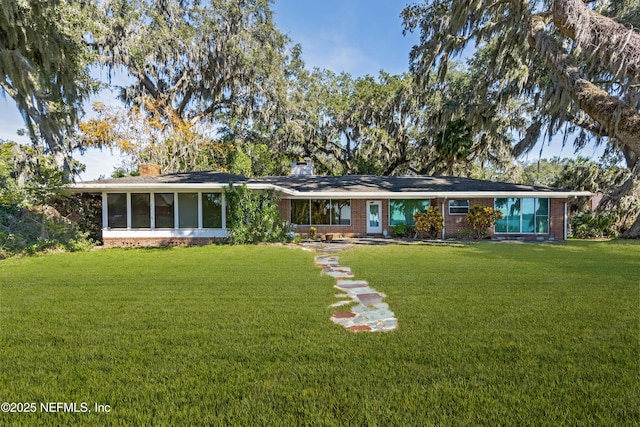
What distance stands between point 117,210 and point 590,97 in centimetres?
1473

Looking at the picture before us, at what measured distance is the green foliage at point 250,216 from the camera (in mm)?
11227

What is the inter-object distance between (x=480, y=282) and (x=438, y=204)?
30.0 feet

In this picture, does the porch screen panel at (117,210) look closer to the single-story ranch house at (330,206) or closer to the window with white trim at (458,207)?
the single-story ranch house at (330,206)

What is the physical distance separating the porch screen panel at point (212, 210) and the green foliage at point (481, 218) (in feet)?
33.3

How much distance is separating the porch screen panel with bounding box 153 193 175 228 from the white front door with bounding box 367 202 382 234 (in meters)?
8.15

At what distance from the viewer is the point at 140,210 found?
38.7 ft

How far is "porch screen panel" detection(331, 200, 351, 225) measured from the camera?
14336 mm

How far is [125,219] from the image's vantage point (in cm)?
1178

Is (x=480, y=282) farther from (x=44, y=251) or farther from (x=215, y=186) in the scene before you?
(x=44, y=251)

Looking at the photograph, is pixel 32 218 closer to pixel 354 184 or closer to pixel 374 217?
pixel 354 184

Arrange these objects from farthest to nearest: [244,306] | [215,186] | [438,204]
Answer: [438,204] < [215,186] < [244,306]

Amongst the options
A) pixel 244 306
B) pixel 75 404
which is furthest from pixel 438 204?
pixel 75 404

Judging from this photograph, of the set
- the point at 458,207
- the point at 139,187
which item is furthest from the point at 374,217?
the point at 139,187

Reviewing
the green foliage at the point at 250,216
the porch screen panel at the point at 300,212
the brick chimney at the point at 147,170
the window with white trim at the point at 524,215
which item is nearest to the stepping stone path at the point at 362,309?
the green foliage at the point at 250,216
